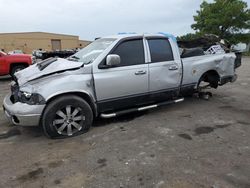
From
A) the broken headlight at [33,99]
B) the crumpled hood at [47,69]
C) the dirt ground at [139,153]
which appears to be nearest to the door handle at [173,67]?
the dirt ground at [139,153]

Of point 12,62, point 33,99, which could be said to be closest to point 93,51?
point 33,99

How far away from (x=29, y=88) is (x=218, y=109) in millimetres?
4177

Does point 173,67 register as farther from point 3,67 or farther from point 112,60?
point 3,67

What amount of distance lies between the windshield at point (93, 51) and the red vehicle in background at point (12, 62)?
7262mm

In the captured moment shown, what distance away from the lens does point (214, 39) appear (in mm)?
7504

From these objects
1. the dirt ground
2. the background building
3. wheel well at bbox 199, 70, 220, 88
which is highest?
the background building

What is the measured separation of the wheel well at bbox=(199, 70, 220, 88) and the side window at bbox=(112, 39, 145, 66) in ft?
6.68

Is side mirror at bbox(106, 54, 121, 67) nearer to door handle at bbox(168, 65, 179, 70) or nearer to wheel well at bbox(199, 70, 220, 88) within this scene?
door handle at bbox(168, 65, 179, 70)

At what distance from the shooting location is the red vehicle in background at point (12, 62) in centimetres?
1198

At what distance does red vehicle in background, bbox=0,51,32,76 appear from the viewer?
12.0 meters

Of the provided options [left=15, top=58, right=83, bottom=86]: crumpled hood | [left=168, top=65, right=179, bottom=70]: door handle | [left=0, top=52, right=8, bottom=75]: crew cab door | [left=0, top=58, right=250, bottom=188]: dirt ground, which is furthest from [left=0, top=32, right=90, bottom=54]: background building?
[left=0, top=58, right=250, bottom=188]: dirt ground

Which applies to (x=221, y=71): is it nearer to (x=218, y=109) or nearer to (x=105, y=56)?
(x=218, y=109)

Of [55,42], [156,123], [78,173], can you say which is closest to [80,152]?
[78,173]

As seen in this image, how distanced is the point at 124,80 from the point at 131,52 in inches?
24.5
